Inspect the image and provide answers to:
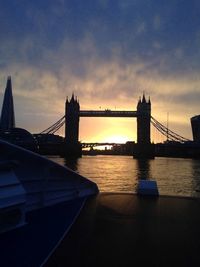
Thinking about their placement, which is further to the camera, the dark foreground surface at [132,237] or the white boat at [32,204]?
the dark foreground surface at [132,237]

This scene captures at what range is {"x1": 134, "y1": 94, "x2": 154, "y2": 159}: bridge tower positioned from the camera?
152m

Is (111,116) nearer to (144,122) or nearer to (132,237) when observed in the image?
(144,122)

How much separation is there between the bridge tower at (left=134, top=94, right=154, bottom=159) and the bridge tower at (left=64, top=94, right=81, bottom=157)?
22.8 meters

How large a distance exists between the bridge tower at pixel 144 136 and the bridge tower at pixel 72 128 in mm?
22760

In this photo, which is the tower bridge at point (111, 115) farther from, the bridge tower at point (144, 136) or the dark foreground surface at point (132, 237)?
the dark foreground surface at point (132, 237)

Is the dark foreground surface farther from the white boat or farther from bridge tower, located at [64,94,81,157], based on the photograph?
bridge tower, located at [64,94,81,157]

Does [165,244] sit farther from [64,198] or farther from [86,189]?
[86,189]

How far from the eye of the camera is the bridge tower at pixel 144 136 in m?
152

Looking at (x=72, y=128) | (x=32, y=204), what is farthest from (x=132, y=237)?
(x=72, y=128)

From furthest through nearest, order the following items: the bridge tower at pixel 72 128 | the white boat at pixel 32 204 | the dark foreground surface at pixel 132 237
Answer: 1. the bridge tower at pixel 72 128
2. the dark foreground surface at pixel 132 237
3. the white boat at pixel 32 204

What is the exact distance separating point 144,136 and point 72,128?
1075 inches

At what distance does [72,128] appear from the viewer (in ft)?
502

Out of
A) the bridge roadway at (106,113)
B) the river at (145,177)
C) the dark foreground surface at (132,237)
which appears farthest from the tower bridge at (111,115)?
the dark foreground surface at (132,237)

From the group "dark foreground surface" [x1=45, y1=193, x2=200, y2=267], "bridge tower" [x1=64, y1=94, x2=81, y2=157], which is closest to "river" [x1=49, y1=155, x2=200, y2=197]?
"dark foreground surface" [x1=45, y1=193, x2=200, y2=267]
